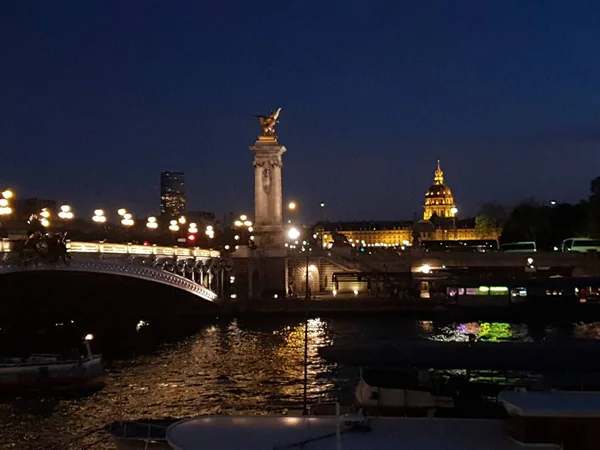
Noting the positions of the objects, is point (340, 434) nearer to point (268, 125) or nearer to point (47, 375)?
point (47, 375)

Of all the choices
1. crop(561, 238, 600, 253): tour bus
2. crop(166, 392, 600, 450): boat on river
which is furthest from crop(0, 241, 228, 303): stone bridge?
crop(561, 238, 600, 253): tour bus

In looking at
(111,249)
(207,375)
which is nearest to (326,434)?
(207,375)

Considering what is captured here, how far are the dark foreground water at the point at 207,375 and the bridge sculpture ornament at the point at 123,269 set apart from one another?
14.2ft

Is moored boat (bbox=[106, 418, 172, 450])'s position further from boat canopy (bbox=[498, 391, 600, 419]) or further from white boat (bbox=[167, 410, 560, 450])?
boat canopy (bbox=[498, 391, 600, 419])

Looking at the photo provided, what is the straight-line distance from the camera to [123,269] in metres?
60.5

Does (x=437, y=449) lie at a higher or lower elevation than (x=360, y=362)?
lower

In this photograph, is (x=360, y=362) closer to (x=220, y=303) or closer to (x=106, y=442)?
(x=106, y=442)

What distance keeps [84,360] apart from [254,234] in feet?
198

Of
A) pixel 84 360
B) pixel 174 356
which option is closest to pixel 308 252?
pixel 174 356

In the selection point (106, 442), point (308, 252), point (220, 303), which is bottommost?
point (106, 442)

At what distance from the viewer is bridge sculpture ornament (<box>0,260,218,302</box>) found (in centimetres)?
5315

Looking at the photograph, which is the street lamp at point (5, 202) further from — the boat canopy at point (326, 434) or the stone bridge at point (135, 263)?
the boat canopy at point (326, 434)

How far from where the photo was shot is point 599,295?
8138 centimetres

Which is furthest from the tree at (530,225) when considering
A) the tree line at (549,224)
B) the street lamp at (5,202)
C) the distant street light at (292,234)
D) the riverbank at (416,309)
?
the street lamp at (5,202)
